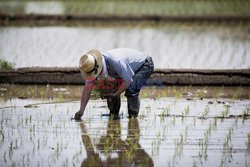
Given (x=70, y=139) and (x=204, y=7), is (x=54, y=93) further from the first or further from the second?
(x=204, y=7)

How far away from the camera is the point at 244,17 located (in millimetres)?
15289

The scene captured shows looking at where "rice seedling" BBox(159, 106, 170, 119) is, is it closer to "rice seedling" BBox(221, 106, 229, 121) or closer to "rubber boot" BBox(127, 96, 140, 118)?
"rubber boot" BBox(127, 96, 140, 118)

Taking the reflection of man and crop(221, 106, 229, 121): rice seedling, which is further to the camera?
crop(221, 106, 229, 121): rice seedling

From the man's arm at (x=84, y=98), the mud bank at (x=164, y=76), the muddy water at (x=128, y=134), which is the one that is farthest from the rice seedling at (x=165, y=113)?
the mud bank at (x=164, y=76)

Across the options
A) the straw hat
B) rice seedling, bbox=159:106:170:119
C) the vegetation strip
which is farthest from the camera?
the vegetation strip

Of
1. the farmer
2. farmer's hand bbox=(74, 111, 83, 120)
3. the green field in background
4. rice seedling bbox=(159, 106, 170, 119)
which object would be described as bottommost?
rice seedling bbox=(159, 106, 170, 119)

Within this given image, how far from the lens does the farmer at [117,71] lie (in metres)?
6.44

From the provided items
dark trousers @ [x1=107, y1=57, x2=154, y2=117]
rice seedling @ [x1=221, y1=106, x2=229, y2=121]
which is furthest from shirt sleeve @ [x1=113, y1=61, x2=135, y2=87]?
rice seedling @ [x1=221, y1=106, x2=229, y2=121]

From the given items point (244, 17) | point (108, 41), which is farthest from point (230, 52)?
point (244, 17)

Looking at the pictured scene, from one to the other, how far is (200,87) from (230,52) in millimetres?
2867

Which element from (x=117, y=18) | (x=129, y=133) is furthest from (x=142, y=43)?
(x=129, y=133)

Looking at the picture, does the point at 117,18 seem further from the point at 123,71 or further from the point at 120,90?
the point at 123,71

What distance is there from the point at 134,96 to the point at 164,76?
2.02 m

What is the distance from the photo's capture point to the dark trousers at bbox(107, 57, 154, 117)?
6.88m
